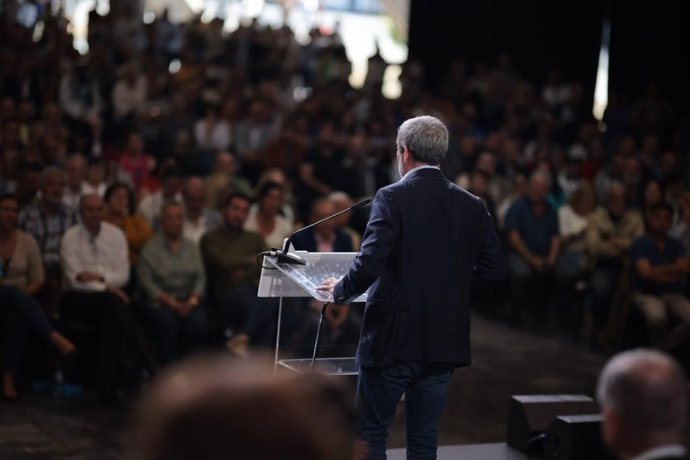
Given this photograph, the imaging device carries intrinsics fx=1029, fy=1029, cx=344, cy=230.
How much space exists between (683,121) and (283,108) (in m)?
4.25

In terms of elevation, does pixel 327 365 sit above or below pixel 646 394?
below

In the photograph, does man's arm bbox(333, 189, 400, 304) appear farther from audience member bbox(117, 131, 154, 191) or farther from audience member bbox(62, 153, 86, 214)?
audience member bbox(117, 131, 154, 191)

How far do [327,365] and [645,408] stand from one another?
191 cm

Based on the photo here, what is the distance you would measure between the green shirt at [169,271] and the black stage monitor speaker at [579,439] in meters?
2.32

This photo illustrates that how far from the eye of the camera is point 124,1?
10266 mm

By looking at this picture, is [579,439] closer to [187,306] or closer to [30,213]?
[187,306]

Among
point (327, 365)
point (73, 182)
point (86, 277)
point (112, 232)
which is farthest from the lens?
point (73, 182)

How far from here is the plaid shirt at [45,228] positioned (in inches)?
221

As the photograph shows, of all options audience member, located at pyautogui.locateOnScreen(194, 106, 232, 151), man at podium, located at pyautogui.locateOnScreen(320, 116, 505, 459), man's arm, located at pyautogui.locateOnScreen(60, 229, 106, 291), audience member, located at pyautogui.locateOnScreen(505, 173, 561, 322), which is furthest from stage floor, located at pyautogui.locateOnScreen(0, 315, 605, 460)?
audience member, located at pyautogui.locateOnScreen(194, 106, 232, 151)


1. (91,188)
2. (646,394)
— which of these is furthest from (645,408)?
(91,188)

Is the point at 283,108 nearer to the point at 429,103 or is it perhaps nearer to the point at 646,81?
the point at 429,103

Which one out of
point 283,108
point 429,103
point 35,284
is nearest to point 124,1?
point 283,108

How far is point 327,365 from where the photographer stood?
11.6 ft

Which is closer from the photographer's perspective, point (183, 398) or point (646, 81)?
point (183, 398)
